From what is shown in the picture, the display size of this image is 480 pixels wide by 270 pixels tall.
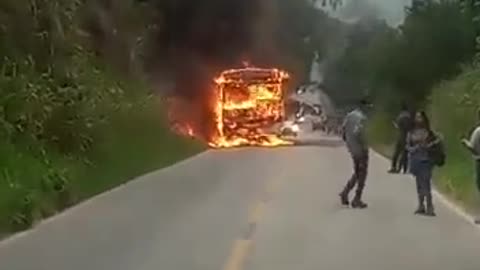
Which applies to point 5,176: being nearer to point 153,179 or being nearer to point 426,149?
point 426,149

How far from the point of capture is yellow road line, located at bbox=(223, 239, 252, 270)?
14.2m

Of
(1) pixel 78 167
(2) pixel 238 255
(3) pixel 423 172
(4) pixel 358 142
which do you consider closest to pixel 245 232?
(2) pixel 238 255

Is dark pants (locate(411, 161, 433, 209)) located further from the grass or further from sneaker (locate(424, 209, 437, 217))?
the grass

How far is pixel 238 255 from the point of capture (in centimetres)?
1535

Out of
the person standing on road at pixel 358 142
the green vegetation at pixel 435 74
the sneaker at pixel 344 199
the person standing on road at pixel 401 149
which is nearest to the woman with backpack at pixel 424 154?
the person standing on road at pixel 358 142

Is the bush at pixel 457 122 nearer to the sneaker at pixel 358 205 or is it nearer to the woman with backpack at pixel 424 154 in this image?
the sneaker at pixel 358 205

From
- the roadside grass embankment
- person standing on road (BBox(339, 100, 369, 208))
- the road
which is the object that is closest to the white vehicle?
the roadside grass embankment

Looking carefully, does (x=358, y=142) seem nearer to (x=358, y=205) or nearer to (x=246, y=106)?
(x=358, y=205)

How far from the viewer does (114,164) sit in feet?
98.8

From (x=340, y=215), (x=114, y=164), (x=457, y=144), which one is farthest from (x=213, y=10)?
(x=340, y=215)

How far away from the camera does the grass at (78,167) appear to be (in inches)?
765

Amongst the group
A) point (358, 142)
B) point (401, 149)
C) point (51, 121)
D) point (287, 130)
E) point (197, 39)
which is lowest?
point (287, 130)

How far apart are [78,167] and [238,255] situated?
10908mm

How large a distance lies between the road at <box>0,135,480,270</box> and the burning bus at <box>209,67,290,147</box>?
2844cm
